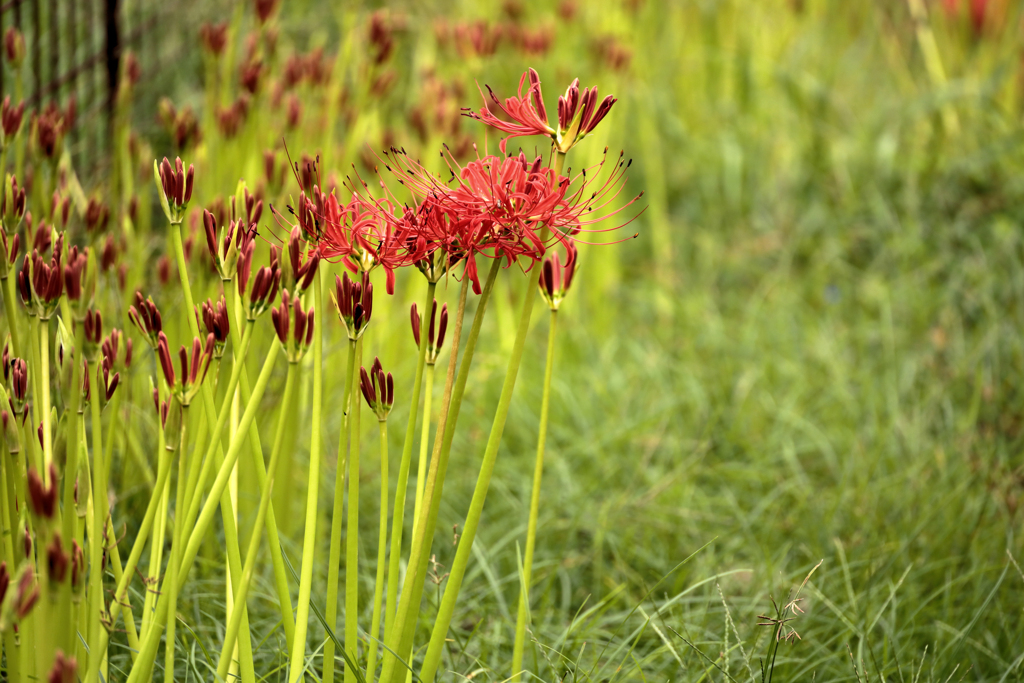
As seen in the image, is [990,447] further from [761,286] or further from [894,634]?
[761,286]

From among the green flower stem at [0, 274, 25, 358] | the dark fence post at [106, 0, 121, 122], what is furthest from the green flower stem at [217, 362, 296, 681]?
the dark fence post at [106, 0, 121, 122]

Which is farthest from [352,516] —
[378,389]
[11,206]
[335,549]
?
[11,206]

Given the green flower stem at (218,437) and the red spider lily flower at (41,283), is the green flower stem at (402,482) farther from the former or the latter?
the red spider lily flower at (41,283)

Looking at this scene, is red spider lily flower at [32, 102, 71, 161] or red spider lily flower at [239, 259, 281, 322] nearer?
red spider lily flower at [239, 259, 281, 322]

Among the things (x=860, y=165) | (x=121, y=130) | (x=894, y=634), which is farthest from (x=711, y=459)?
(x=860, y=165)

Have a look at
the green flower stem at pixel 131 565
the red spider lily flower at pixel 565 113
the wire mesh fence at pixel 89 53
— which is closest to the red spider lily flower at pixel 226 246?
the green flower stem at pixel 131 565

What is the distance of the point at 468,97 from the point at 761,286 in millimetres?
1494

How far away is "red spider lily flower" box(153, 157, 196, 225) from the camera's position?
43.3 inches

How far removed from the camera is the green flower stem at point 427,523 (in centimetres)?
111

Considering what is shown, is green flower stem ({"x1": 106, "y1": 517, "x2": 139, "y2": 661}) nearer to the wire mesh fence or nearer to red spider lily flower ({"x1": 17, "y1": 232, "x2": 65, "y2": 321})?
red spider lily flower ({"x1": 17, "y1": 232, "x2": 65, "y2": 321})

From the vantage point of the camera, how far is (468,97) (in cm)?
354

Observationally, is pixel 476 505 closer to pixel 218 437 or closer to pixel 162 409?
pixel 218 437

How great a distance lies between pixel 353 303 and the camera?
1.07m

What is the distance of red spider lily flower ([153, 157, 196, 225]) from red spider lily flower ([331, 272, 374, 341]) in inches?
9.1
